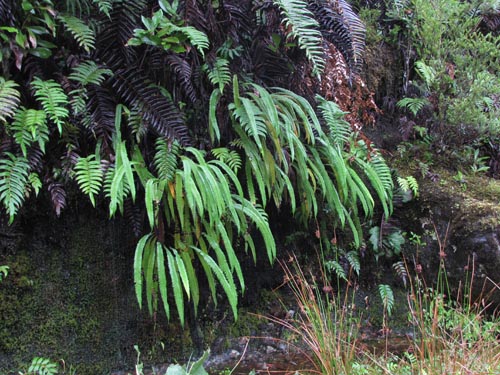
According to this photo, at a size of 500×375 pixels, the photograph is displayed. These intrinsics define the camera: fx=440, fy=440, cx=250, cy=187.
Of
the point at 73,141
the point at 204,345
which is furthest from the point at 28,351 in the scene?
the point at 73,141

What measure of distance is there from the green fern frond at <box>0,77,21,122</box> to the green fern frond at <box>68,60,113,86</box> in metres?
0.29

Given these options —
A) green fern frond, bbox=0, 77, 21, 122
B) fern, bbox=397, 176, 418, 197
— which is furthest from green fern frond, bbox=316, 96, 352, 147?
green fern frond, bbox=0, 77, 21, 122

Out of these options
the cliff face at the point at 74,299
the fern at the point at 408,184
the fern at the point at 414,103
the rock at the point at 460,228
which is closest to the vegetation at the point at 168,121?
the cliff face at the point at 74,299

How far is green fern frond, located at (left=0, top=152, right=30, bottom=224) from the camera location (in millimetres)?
1867

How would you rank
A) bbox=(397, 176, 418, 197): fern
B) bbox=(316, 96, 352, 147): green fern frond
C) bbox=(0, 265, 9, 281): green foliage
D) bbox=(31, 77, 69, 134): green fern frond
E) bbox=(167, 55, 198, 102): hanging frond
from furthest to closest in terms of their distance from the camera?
bbox=(397, 176, 418, 197): fern
bbox=(316, 96, 352, 147): green fern frond
bbox=(167, 55, 198, 102): hanging frond
bbox=(0, 265, 9, 281): green foliage
bbox=(31, 77, 69, 134): green fern frond

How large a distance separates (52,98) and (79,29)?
36cm

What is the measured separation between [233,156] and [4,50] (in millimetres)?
1149

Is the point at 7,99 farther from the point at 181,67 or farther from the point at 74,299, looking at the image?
the point at 74,299

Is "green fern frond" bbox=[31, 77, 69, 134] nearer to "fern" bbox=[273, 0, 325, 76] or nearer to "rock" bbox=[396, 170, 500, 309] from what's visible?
"fern" bbox=[273, 0, 325, 76]

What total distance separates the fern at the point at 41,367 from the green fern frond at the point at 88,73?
4.30ft

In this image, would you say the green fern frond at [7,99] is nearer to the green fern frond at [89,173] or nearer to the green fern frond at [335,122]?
the green fern frond at [89,173]

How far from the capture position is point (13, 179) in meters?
1.91

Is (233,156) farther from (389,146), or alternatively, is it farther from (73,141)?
(389,146)

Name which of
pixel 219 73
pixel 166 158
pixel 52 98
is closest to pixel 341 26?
pixel 219 73
